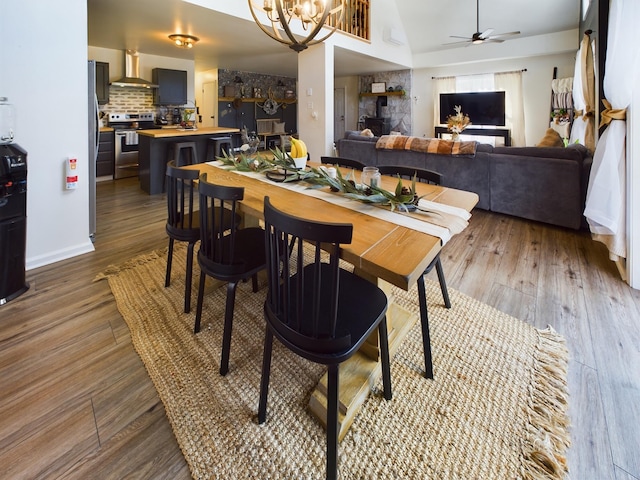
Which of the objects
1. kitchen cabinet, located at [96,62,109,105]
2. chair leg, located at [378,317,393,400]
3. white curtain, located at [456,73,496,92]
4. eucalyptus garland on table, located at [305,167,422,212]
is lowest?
chair leg, located at [378,317,393,400]

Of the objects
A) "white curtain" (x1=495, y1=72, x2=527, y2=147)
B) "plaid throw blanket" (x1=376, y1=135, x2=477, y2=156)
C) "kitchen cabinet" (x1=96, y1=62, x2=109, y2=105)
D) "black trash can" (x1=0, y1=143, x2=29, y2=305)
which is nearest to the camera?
"black trash can" (x1=0, y1=143, x2=29, y2=305)

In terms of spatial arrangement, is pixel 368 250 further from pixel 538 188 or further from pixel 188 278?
pixel 538 188

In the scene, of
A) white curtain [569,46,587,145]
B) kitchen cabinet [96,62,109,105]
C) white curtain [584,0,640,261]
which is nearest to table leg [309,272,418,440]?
white curtain [584,0,640,261]

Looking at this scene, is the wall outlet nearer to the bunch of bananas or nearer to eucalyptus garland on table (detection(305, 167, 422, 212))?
the bunch of bananas

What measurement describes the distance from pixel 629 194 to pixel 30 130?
14.1 feet

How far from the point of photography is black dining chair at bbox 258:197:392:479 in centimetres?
94

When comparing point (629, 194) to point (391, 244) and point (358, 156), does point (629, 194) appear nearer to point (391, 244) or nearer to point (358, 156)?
point (391, 244)

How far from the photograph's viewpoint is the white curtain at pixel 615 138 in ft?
7.19

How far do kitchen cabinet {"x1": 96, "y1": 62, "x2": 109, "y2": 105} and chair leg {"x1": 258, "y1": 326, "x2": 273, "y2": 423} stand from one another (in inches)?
253

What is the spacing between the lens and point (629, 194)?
231 centimetres

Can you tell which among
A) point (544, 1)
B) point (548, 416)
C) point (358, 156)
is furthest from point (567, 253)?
point (544, 1)

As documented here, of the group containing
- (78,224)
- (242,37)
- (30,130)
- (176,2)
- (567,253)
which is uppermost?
(242,37)

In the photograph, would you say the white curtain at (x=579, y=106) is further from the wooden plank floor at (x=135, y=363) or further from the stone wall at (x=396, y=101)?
the stone wall at (x=396, y=101)

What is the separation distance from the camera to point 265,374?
1.25 meters
